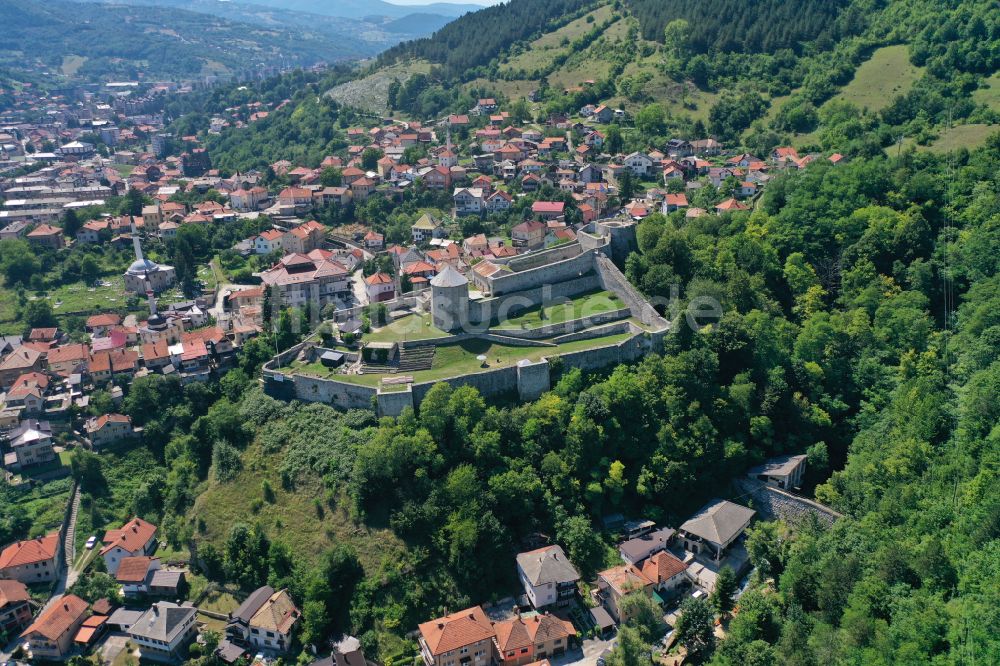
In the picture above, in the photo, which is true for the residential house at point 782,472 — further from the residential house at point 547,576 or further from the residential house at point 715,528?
the residential house at point 547,576

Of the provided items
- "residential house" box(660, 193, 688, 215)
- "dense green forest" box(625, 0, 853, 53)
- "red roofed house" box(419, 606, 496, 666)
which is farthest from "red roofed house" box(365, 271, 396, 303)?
"dense green forest" box(625, 0, 853, 53)

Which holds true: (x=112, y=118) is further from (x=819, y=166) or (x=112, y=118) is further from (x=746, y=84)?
(x=819, y=166)

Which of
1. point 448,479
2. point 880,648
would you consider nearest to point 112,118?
point 448,479

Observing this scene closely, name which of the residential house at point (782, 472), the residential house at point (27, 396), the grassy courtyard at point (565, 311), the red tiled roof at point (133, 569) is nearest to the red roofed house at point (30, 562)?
the red tiled roof at point (133, 569)

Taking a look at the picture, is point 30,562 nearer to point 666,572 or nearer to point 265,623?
point 265,623

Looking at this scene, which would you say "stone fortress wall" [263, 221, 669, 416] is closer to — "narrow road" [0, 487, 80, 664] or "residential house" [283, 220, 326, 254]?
"narrow road" [0, 487, 80, 664]

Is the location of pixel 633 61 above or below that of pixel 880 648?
above
